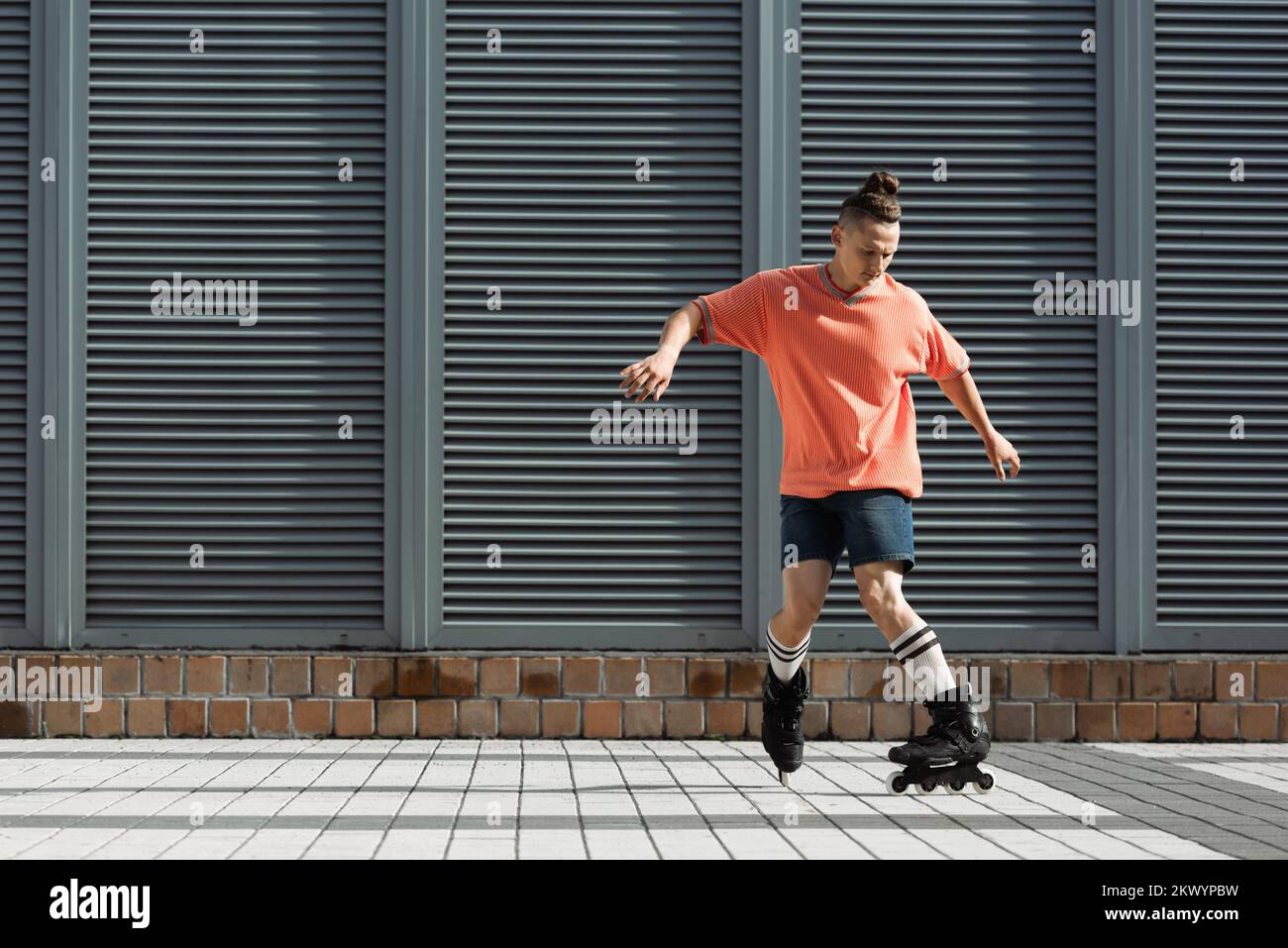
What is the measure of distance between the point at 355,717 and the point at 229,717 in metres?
0.62

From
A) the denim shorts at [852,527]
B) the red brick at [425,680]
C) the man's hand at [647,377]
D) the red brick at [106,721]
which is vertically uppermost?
the man's hand at [647,377]

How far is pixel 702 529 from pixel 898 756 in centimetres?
259

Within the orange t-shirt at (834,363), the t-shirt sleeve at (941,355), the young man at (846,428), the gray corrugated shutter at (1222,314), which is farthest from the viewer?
the gray corrugated shutter at (1222,314)

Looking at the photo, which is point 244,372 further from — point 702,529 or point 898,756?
point 898,756

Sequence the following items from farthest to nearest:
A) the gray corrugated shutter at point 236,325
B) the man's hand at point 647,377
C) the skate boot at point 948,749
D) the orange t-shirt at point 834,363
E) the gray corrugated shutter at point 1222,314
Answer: the gray corrugated shutter at point 1222,314
the gray corrugated shutter at point 236,325
the orange t-shirt at point 834,363
the skate boot at point 948,749
the man's hand at point 647,377

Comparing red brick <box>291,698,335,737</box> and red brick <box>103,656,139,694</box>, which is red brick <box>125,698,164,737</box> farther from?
red brick <box>291,698,335,737</box>

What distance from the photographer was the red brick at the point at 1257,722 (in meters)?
7.32

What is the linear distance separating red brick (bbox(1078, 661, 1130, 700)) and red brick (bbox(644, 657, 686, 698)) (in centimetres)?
206

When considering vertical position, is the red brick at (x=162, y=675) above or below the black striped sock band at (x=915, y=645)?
below

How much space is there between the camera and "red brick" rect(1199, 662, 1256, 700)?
733 cm

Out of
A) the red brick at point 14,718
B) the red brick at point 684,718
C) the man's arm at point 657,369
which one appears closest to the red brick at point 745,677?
the red brick at point 684,718

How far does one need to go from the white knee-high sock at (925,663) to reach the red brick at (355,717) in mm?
3077

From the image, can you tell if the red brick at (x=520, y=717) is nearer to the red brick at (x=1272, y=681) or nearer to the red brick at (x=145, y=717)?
the red brick at (x=145, y=717)

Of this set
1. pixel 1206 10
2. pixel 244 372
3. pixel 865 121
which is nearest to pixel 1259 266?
pixel 1206 10
